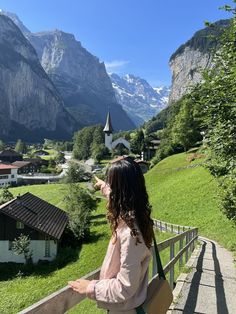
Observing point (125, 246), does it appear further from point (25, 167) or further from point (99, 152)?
point (25, 167)

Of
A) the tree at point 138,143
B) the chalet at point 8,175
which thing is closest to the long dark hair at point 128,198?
the tree at point 138,143

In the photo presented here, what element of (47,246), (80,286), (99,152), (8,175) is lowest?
(8,175)

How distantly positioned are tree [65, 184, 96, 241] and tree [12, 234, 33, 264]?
5.14 metres

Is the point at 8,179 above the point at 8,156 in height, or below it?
below

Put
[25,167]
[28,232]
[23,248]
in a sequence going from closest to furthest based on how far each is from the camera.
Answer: [23,248]
[28,232]
[25,167]

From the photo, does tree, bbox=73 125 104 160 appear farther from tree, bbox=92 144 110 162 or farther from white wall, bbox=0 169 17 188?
white wall, bbox=0 169 17 188

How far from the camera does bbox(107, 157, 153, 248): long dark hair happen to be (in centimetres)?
355

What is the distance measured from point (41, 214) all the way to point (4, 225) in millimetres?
5284

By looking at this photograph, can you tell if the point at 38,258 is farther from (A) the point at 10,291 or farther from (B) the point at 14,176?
(B) the point at 14,176

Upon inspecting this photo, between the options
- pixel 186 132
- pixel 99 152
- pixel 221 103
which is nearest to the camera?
pixel 221 103

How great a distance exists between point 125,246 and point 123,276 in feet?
0.80

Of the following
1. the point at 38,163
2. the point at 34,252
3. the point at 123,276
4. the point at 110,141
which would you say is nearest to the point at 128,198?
the point at 123,276

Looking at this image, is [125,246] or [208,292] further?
[208,292]

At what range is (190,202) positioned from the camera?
41.3 meters
